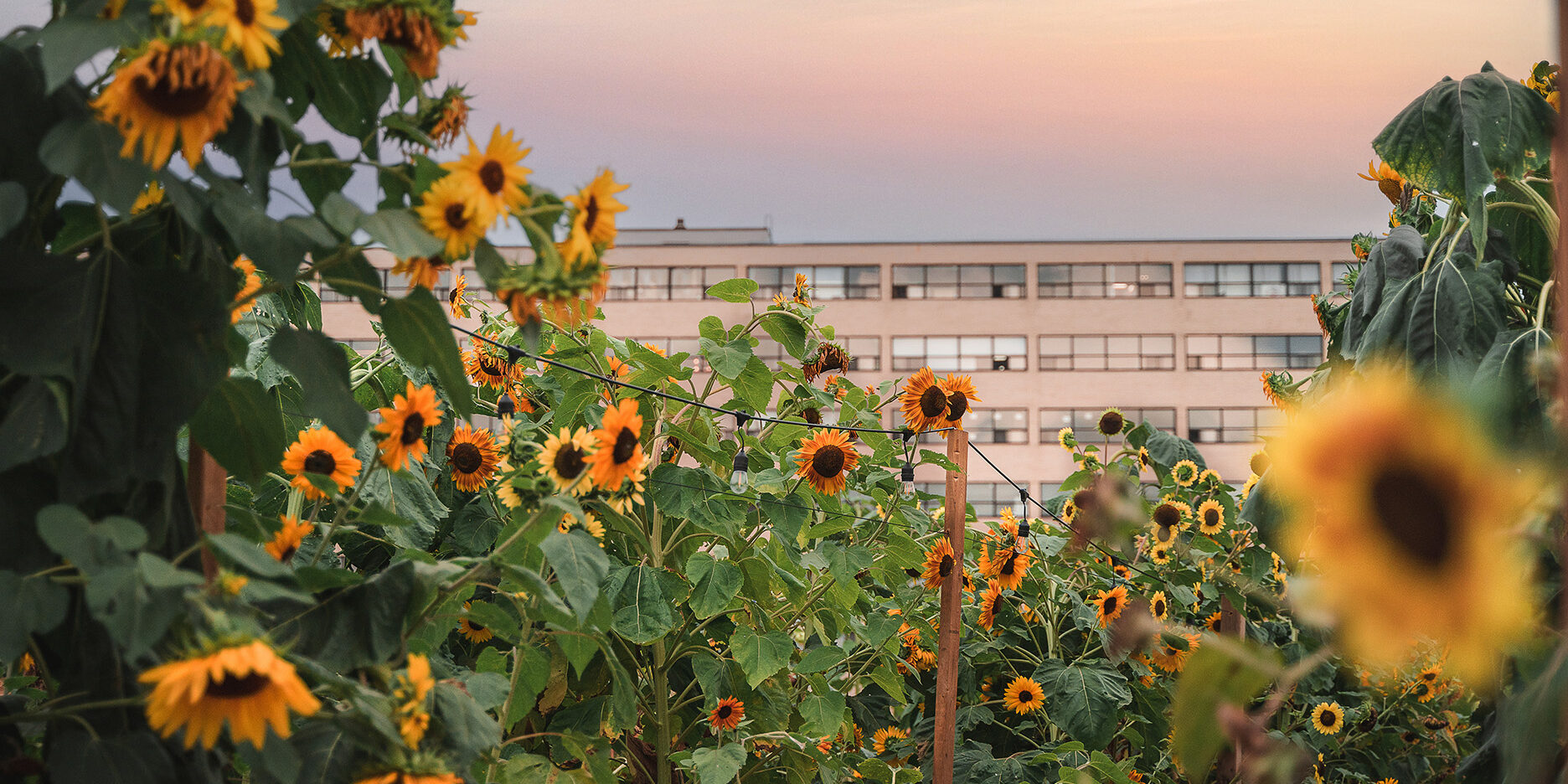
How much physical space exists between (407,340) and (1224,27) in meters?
0.82

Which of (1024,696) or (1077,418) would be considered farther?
(1077,418)

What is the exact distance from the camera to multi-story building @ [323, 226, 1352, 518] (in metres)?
27.9

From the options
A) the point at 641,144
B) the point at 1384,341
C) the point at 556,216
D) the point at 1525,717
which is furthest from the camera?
the point at 641,144

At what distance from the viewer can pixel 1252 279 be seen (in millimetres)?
28594

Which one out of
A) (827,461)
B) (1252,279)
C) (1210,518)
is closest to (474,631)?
(827,461)

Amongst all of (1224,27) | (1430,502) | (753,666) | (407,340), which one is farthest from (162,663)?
(753,666)

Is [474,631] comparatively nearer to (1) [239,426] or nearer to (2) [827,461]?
(2) [827,461]

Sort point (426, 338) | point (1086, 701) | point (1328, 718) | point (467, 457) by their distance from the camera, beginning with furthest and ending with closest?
point (1328, 718) < point (1086, 701) < point (467, 457) < point (426, 338)

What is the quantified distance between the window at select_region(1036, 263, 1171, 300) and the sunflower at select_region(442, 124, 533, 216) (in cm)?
2876

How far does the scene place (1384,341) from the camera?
1923 mm

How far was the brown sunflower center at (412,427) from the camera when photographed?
1.16 metres

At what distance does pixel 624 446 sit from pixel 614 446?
1cm

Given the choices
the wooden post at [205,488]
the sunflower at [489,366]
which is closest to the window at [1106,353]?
the sunflower at [489,366]

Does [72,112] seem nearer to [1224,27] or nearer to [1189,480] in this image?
[1224,27]
